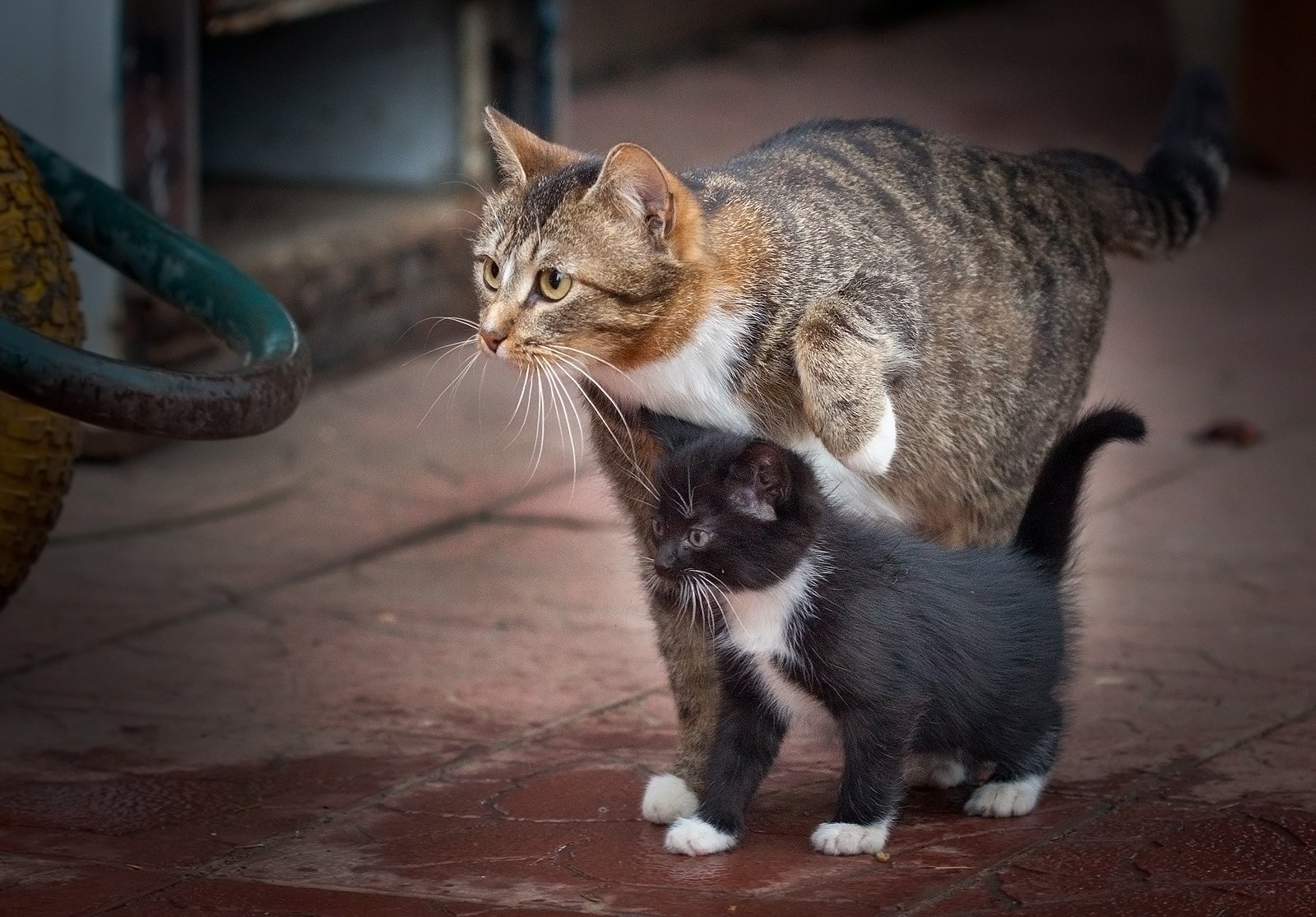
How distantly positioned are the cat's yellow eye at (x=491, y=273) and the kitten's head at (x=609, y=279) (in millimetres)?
100

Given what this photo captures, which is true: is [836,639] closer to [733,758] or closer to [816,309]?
[733,758]

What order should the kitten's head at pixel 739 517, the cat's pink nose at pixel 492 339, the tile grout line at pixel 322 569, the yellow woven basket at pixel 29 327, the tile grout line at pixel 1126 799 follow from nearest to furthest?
the tile grout line at pixel 1126 799 → the kitten's head at pixel 739 517 → the cat's pink nose at pixel 492 339 → the yellow woven basket at pixel 29 327 → the tile grout line at pixel 322 569

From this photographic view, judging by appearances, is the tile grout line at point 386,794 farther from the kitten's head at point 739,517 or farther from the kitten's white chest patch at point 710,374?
the kitten's white chest patch at point 710,374

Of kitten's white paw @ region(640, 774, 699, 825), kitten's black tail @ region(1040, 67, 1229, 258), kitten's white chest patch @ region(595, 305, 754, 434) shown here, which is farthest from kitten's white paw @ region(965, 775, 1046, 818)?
kitten's black tail @ region(1040, 67, 1229, 258)

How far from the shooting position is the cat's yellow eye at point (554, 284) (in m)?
3.65

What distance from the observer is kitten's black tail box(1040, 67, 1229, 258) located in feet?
14.5

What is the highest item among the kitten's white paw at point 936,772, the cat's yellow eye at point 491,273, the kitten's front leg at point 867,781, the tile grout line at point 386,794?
the cat's yellow eye at point 491,273

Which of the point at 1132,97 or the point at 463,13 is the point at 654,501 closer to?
the point at 463,13

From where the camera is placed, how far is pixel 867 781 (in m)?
3.40

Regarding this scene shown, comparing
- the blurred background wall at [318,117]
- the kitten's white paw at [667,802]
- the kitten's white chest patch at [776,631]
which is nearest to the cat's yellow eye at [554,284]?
the kitten's white chest patch at [776,631]

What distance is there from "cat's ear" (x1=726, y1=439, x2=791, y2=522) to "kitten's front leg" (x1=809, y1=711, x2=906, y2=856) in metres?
0.41

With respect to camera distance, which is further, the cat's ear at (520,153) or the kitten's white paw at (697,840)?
the cat's ear at (520,153)

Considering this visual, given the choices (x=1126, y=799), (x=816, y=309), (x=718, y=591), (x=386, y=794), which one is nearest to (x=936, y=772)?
(x=1126, y=799)

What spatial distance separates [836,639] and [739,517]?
0.28 meters
